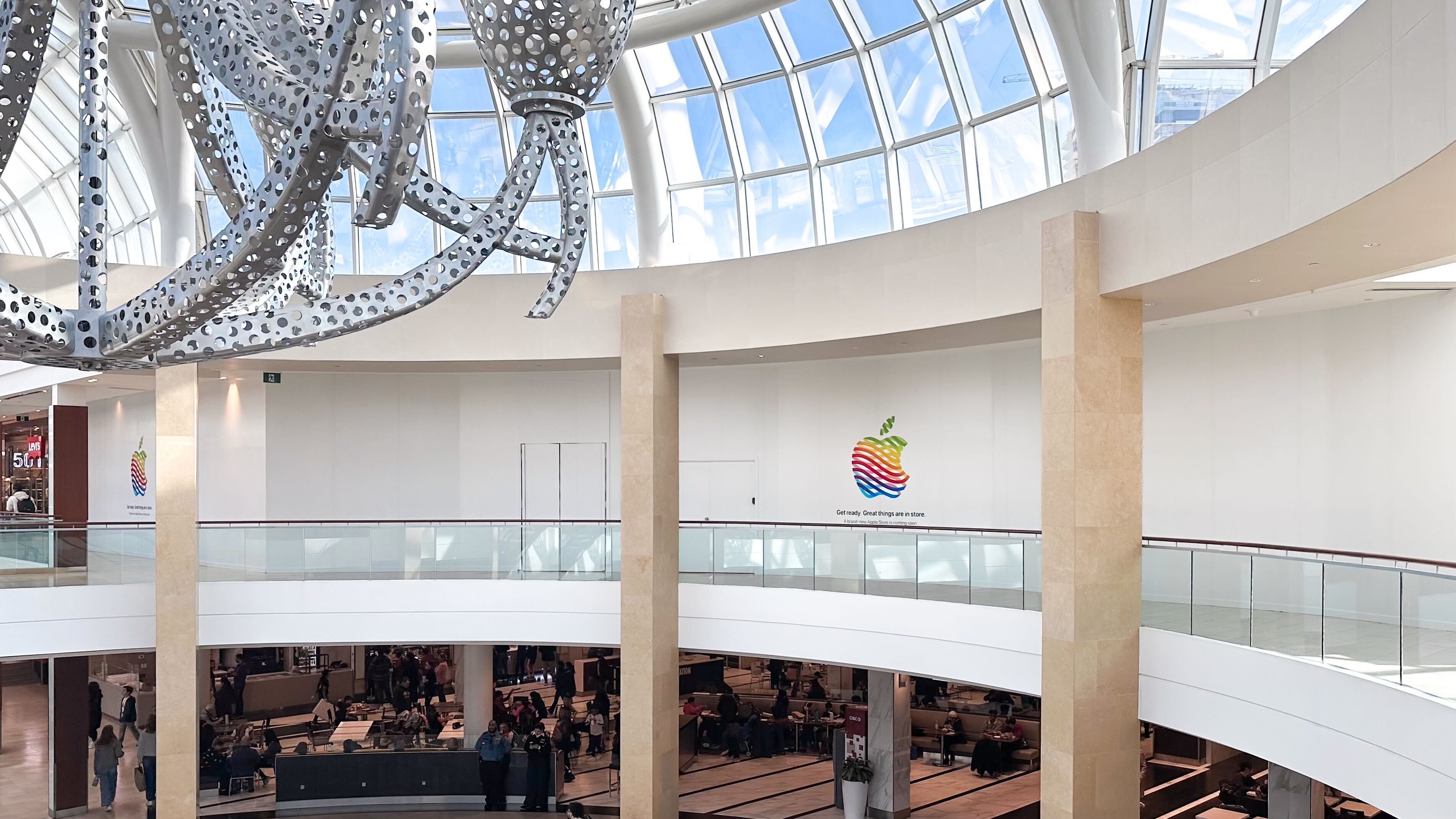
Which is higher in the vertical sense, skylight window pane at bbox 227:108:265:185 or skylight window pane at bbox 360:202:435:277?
skylight window pane at bbox 227:108:265:185

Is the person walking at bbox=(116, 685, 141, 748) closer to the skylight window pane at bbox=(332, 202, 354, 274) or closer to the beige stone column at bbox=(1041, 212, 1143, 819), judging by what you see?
the skylight window pane at bbox=(332, 202, 354, 274)

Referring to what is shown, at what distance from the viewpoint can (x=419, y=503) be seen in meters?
23.1

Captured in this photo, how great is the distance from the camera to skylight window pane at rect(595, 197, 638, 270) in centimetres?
2152

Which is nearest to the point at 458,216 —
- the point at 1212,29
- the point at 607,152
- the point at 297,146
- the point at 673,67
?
the point at 297,146

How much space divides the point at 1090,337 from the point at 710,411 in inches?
428

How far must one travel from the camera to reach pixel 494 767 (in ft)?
66.7

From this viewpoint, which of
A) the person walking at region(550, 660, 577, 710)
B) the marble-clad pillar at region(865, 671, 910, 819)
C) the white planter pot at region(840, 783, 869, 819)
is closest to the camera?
the white planter pot at region(840, 783, 869, 819)

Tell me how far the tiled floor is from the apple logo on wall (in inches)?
562

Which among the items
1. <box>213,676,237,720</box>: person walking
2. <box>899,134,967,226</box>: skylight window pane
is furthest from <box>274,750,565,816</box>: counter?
<box>899,134,967,226</box>: skylight window pane

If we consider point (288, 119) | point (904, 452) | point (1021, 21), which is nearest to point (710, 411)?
point (904, 452)

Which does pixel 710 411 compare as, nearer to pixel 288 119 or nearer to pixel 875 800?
pixel 875 800

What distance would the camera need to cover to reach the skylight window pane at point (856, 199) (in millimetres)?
18797

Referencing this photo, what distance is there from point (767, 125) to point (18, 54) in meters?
15.9

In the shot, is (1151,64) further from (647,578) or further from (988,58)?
(647,578)
